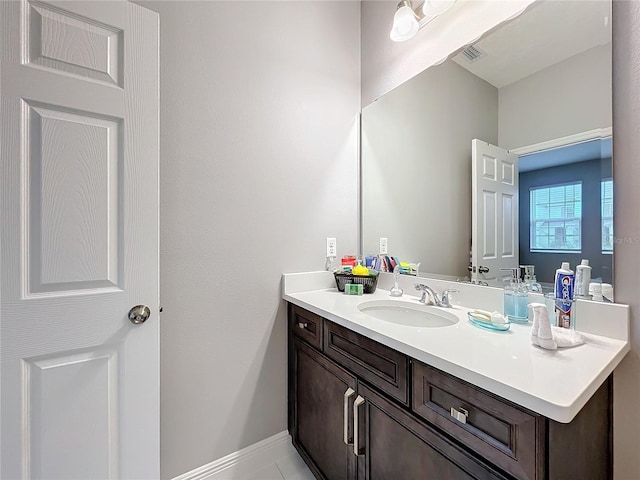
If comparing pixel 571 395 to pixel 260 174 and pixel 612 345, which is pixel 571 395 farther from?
pixel 260 174

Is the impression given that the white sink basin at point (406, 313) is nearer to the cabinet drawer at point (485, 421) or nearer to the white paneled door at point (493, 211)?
the white paneled door at point (493, 211)

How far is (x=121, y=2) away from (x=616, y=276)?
73.3 inches

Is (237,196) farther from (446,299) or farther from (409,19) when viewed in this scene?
(409,19)

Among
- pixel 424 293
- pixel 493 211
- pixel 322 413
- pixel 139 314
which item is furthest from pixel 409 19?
pixel 322 413

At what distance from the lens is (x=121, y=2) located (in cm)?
101

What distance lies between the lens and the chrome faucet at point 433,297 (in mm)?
1277

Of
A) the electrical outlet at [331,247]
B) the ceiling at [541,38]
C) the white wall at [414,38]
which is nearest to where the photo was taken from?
the ceiling at [541,38]

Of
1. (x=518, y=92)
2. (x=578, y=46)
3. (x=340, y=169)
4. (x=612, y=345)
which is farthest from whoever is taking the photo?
(x=340, y=169)

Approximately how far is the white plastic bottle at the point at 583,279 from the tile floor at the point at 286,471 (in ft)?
4.56

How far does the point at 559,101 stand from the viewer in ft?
3.39

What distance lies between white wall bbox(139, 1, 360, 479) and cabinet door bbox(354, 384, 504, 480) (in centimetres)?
66

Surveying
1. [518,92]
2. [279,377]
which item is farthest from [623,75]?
[279,377]

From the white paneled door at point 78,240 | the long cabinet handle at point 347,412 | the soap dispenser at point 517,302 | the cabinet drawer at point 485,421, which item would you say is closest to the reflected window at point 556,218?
the soap dispenser at point 517,302

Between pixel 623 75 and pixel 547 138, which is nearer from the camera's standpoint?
pixel 623 75
